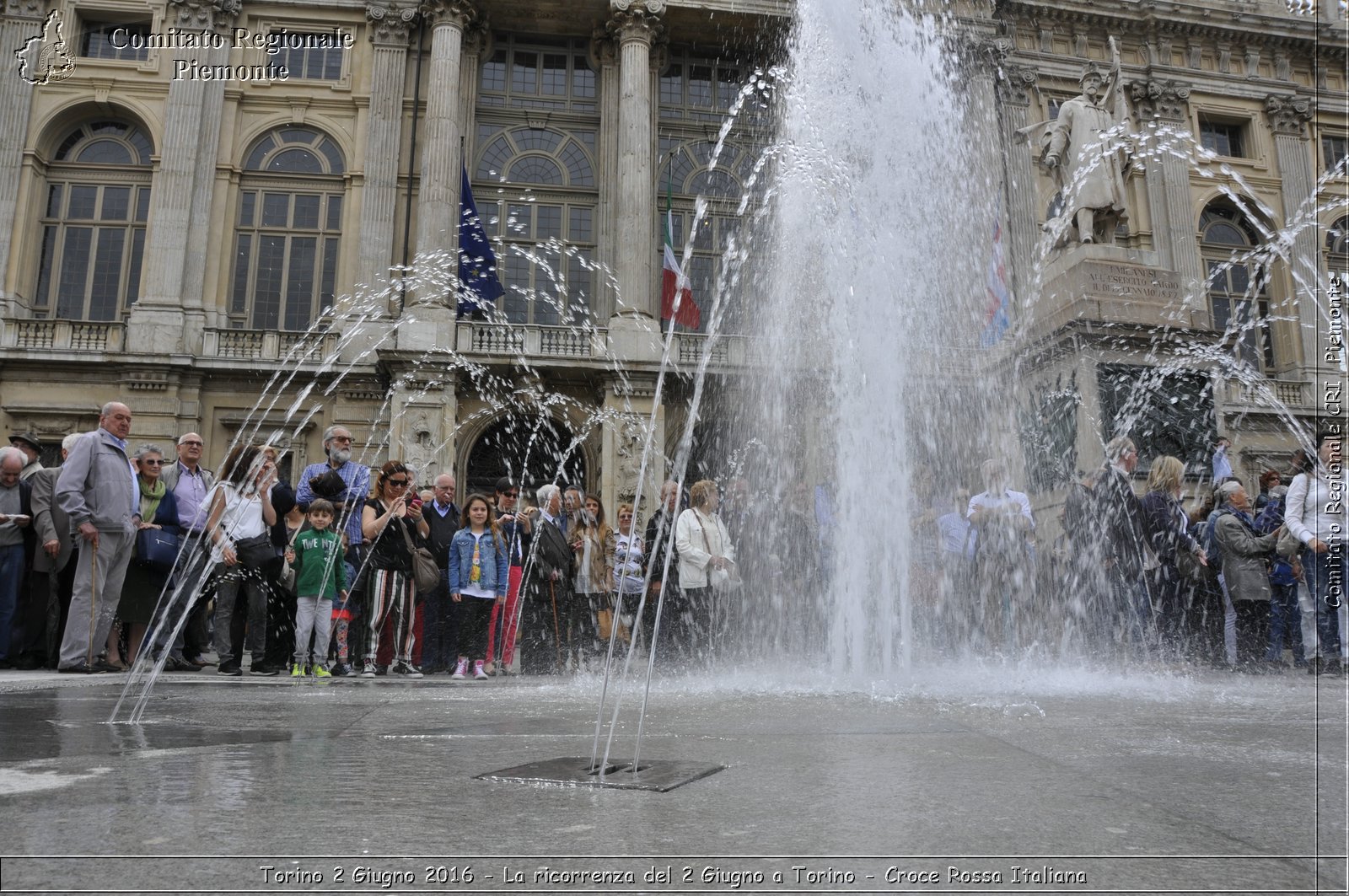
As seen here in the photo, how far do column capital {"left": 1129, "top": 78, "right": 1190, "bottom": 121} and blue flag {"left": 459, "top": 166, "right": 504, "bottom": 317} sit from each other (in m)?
18.8

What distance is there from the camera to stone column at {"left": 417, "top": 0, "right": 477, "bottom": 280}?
2198 centimetres

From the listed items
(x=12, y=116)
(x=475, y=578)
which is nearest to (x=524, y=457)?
(x=12, y=116)

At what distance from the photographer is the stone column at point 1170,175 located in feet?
86.7

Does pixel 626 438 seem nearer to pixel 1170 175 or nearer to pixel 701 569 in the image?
pixel 701 569

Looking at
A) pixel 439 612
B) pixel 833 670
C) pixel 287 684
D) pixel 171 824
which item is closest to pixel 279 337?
pixel 439 612

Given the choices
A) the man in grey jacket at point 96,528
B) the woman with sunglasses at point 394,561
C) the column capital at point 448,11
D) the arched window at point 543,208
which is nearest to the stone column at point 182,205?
the column capital at point 448,11

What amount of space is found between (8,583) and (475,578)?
3.22 meters

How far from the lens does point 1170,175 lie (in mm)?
27078

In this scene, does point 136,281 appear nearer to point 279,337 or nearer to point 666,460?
point 279,337

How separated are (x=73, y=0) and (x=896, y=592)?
26.4m

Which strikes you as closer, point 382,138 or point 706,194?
point 382,138

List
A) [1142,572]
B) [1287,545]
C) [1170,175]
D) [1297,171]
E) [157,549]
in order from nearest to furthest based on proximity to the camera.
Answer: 1. [1142,572]
2. [157,549]
3. [1287,545]
4. [1170,175]
5. [1297,171]

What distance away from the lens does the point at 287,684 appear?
5.99 m

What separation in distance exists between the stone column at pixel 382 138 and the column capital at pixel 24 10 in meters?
7.65
